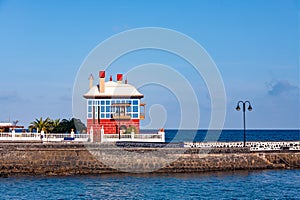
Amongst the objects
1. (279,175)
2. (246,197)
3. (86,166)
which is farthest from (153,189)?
(279,175)

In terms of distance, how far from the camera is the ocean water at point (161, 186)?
3228 centimetres

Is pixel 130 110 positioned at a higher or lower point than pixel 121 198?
higher

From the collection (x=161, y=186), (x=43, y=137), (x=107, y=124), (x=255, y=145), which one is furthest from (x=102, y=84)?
(x=161, y=186)

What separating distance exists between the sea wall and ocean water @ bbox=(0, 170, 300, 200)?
1195 mm

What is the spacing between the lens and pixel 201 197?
31844 mm

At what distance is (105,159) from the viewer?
4144cm

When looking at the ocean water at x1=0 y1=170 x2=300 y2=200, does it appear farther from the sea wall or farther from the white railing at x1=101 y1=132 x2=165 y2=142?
the white railing at x1=101 y1=132 x2=165 y2=142

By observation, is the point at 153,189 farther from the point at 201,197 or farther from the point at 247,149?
the point at 247,149

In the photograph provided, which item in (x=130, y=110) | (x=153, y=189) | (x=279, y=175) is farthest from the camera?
(x=130, y=110)

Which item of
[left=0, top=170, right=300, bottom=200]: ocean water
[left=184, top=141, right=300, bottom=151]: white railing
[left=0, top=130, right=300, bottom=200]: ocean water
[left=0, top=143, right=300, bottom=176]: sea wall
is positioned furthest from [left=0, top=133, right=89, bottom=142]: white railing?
[left=184, top=141, right=300, bottom=151]: white railing

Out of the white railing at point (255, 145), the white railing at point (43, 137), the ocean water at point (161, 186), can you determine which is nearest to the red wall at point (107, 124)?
the white railing at point (43, 137)

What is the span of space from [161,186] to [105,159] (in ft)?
24.3

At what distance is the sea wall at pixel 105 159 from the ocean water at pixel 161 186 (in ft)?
3.92

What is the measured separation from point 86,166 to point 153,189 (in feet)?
27.9
